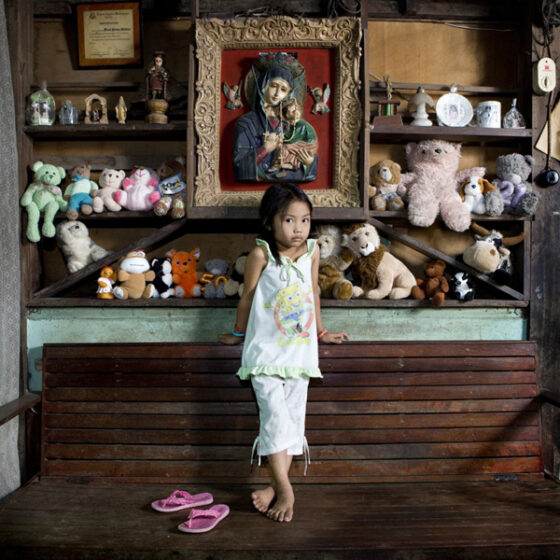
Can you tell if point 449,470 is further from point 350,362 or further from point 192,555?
point 192,555

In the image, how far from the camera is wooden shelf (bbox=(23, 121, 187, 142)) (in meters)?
2.90

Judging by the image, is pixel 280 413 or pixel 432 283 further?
pixel 432 283

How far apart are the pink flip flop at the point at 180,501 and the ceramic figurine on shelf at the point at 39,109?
2.12 meters

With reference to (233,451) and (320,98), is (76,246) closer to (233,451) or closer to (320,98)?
(233,451)

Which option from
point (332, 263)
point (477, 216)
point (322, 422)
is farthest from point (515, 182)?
point (322, 422)

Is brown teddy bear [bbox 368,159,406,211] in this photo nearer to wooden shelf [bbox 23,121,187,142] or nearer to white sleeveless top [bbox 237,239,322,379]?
white sleeveless top [bbox 237,239,322,379]

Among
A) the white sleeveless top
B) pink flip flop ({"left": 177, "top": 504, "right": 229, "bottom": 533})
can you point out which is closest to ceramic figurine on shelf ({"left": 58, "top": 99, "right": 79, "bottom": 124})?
the white sleeveless top

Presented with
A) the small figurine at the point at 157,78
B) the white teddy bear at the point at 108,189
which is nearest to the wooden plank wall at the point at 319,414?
the white teddy bear at the point at 108,189

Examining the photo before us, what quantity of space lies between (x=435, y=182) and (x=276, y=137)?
927 millimetres

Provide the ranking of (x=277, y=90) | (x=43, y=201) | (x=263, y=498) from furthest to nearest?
(x=43, y=201) < (x=277, y=90) < (x=263, y=498)

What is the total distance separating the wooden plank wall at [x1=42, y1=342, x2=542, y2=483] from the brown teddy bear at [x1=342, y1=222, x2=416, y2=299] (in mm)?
293

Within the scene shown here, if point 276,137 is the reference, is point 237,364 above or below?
below

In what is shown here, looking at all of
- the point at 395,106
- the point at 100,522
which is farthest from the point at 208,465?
the point at 395,106

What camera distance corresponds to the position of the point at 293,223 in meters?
2.38
